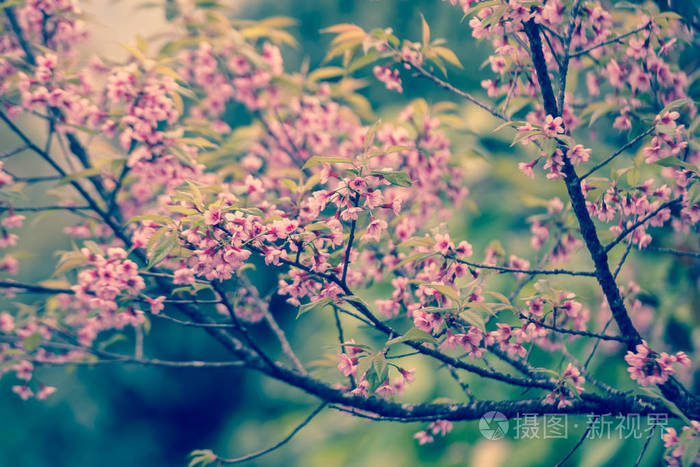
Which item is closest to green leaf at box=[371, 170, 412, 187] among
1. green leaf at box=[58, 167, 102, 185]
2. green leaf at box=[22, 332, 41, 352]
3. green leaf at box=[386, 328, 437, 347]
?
green leaf at box=[386, 328, 437, 347]

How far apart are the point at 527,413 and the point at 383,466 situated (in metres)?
2.43

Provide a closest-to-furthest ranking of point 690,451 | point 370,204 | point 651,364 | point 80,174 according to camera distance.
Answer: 1. point 690,451
2. point 370,204
3. point 651,364
4. point 80,174

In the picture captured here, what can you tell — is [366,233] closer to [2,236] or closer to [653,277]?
[2,236]

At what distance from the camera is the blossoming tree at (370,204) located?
1.47 m

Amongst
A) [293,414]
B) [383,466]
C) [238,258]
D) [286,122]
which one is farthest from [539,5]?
[293,414]

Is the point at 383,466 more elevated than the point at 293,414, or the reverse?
the point at 293,414

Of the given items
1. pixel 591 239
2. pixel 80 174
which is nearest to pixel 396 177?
pixel 591 239

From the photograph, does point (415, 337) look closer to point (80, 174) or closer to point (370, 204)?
point (370, 204)

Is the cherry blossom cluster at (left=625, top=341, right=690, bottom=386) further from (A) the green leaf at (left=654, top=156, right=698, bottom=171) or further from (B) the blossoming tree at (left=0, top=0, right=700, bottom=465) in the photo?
(A) the green leaf at (left=654, top=156, right=698, bottom=171)

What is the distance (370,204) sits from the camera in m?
1.41

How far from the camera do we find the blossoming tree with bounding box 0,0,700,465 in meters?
1.47

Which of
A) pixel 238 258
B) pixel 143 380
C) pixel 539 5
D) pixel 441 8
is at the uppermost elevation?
pixel 441 8

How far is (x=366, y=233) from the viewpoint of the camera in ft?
5.16

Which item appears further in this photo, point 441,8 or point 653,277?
point 441,8
